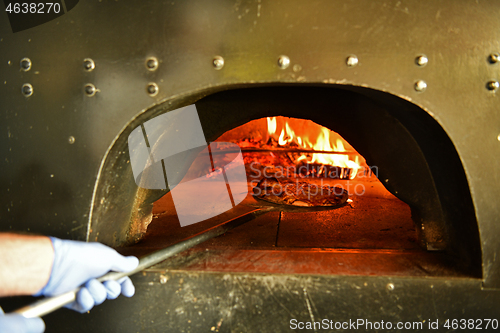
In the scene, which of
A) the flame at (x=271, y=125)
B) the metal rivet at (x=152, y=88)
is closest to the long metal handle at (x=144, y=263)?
the metal rivet at (x=152, y=88)

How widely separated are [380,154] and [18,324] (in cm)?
109

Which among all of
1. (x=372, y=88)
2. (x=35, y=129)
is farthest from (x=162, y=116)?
(x=372, y=88)

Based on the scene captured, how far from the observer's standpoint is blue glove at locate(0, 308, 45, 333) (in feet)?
1.77

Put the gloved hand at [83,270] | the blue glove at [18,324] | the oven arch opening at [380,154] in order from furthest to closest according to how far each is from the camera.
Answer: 1. the oven arch opening at [380,154]
2. the gloved hand at [83,270]
3. the blue glove at [18,324]

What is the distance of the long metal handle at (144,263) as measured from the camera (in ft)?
1.94

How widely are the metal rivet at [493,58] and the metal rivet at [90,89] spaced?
979mm

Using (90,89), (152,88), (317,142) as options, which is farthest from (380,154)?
(317,142)

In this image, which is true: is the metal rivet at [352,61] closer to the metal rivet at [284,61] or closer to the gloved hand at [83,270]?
the metal rivet at [284,61]

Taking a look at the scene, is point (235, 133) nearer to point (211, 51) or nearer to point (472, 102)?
point (211, 51)

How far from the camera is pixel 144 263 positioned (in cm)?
79

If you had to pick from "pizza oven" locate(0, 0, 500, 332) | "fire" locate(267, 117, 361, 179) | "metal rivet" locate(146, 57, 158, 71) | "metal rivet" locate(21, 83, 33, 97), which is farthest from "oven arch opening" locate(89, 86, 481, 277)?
"fire" locate(267, 117, 361, 179)

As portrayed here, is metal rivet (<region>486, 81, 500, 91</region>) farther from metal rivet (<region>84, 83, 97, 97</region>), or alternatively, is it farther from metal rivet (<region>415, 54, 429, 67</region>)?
metal rivet (<region>84, 83, 97, 97</region>)

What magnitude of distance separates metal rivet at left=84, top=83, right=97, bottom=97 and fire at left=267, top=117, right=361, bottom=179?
146cm

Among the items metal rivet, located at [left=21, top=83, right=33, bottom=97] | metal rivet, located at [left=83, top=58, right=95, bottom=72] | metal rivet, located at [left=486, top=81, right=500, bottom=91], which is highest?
metal rivet, located at [left=83, top=58, right=95, bottom=72]
